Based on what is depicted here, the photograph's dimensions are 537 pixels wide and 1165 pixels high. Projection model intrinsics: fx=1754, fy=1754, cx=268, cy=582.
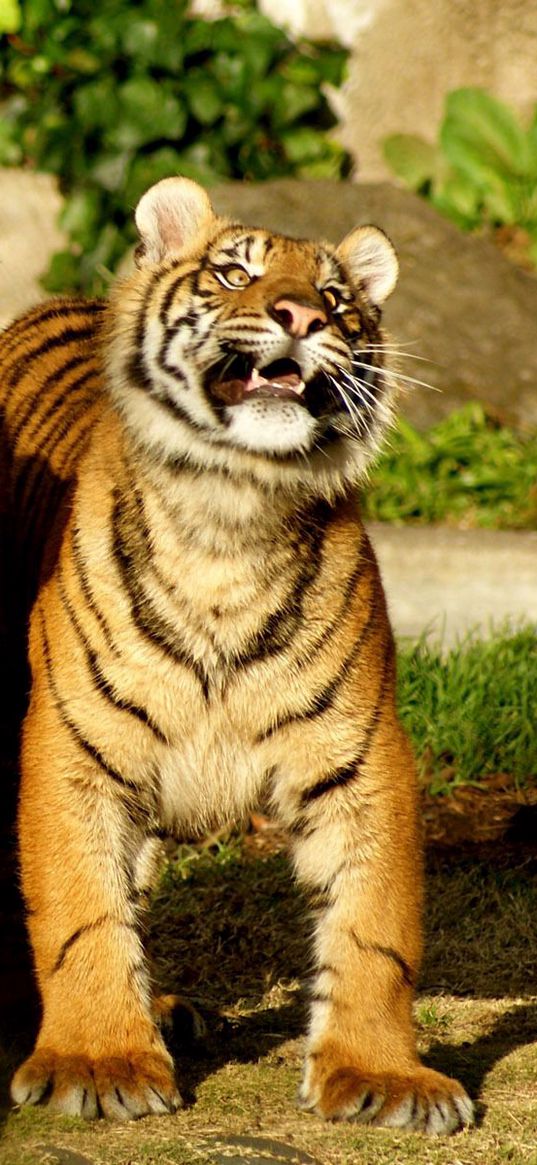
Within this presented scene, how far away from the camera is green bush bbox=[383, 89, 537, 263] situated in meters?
7.43

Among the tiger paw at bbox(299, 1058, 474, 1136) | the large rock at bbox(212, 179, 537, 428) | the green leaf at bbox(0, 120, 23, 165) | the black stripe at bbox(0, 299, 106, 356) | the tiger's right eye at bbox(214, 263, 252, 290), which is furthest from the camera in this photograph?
the green leaf at bbox(0, 120, 23, 165)

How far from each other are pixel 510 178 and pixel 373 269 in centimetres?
455

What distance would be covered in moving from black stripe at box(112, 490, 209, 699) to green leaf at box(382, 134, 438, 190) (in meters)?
4.91

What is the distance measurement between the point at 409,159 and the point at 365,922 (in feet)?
17.3

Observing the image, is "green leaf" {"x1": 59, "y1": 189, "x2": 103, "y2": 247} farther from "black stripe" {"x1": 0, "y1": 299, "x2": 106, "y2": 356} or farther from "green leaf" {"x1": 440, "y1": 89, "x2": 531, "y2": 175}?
"black stripe" {"x1": 0, "y1": 299, "x2": 106, "y2": 356}

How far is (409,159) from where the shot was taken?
7.53 m

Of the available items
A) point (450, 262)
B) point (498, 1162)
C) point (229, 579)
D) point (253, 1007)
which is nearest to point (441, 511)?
point (450, 262)

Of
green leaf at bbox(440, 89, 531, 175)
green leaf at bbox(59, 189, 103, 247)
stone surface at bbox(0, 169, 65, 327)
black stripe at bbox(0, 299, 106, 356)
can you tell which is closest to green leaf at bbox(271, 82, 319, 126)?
green leaf at bbox(440, 89, 531, 175)

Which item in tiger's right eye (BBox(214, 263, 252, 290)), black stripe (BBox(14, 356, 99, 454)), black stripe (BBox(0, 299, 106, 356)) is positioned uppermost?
tiger's right eye (BBox(214, 263, 252, 290))

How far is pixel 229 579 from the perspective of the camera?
113 inches

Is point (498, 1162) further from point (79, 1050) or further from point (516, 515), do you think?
point (516, 515)

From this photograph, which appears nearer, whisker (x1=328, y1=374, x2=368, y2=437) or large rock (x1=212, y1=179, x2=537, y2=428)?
whisker (x1=328, y1=374, x2=368, y2=437)

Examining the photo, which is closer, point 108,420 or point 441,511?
point 108,420

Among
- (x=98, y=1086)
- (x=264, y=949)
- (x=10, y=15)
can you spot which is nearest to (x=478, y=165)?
(x=10, y=15)
